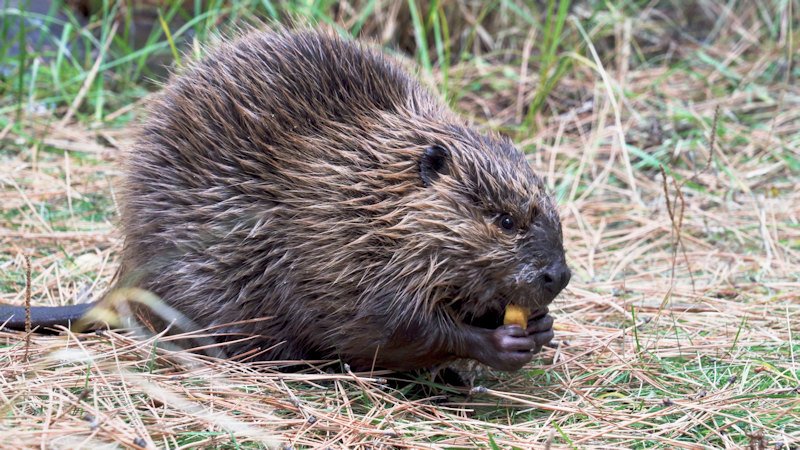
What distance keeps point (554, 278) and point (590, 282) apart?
4.91 feet

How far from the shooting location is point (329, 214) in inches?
141

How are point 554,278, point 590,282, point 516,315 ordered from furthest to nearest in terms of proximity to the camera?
point 590,282 < point 516,315 < point 554,278

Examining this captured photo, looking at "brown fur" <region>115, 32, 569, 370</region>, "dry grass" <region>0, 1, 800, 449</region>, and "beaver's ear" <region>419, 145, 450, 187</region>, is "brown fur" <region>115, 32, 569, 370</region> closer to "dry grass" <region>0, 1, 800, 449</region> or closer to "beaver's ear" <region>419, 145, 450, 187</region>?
"beaver's ear" <region>419, 145, 450, 187</region>

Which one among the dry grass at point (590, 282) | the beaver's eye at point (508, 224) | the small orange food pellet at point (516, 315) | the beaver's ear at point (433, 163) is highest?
the beaver's ear at point (433, 163)

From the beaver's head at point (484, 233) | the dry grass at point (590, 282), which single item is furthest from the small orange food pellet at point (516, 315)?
the dry grass at point (590, 282)

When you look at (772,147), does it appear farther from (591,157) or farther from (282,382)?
(282,382)

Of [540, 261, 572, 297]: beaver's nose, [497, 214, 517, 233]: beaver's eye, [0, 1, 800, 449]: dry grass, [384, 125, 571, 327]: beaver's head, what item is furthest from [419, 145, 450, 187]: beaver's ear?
[0, 1, 800, 449]: dry grass

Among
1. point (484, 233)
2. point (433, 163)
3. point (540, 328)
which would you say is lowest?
point (540, 328)

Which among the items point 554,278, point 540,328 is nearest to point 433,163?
point 554,278

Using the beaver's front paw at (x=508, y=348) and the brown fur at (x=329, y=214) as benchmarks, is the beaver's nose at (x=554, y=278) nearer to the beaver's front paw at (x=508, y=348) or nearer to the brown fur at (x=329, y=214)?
the brown fur at (x=329, y=214)

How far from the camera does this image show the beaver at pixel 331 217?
3479mm

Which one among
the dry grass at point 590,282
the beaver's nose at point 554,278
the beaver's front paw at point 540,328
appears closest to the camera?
the dry grass at point 590,282

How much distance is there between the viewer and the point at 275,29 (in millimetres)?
4508

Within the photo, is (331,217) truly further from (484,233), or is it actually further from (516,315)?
(516,315)
